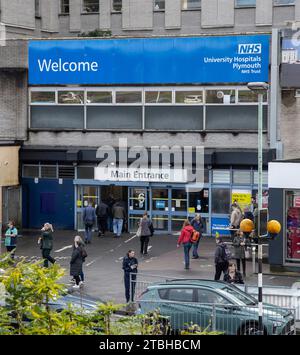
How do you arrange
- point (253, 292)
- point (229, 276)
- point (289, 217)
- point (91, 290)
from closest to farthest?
point (253, 292), point (229, 276), point (91, 290), point (289, 217)

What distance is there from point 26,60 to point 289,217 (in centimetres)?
1409

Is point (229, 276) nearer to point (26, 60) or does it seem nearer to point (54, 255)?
point (54, 255)

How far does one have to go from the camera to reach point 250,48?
105ft

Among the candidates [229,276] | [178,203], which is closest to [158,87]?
[178,203]

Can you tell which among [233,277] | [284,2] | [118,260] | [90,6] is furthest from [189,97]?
[90,6]

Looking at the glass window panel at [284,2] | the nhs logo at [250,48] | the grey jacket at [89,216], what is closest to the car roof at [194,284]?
the grey jacket at [89,216]

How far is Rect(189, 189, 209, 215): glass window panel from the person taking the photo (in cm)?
3334

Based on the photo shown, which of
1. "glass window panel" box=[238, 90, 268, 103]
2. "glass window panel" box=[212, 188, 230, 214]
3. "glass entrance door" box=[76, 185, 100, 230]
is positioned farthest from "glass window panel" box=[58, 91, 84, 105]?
"glass window panel" box=[212, 188, 230, 214]

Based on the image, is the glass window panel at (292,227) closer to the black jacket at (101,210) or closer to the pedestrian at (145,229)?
the pedestrian at (145,229)

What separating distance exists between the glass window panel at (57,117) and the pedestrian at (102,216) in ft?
12.6

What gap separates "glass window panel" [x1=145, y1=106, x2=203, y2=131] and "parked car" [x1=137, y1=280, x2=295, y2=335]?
15.4m

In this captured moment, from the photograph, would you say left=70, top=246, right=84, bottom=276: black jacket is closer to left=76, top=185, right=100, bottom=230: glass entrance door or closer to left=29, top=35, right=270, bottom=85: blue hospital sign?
left=76, top=185, right=100, bottom=230: glass entrance door

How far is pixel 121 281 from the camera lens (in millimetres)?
25094

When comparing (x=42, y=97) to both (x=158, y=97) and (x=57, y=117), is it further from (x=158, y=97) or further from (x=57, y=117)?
(x=158, y=97)
